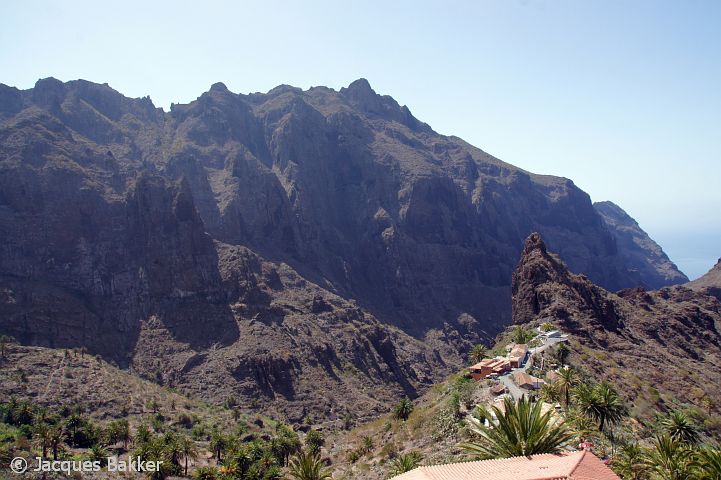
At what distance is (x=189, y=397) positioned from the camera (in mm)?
113312

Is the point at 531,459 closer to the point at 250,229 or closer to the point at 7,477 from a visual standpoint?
the point at 7,477

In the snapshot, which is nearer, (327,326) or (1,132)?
(327,326)

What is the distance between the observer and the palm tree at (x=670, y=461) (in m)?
35.0

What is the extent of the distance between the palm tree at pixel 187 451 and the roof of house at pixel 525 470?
55002 millimetres

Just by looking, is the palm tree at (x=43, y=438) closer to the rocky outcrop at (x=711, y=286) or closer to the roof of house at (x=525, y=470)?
the roof of house at (x=525, y=470)

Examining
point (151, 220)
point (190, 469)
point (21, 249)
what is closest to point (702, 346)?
point (190, 469)

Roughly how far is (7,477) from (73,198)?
110206mm

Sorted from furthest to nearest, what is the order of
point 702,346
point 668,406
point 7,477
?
point 702,346
point 668,406
point 7,477

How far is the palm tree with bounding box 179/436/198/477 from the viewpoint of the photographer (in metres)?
73.6

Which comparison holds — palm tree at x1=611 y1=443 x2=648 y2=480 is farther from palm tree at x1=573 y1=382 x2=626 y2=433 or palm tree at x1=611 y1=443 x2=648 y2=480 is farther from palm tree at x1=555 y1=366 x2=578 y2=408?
palm tree at x1=555 y1=366 x2=578 y2=408

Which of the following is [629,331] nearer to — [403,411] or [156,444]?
[403,411]

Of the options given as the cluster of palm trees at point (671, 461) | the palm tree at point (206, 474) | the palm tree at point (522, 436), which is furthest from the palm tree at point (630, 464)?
the palm tree at point (206, 474)

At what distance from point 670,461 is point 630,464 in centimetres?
402

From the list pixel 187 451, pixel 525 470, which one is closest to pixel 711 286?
pixel 187 451
